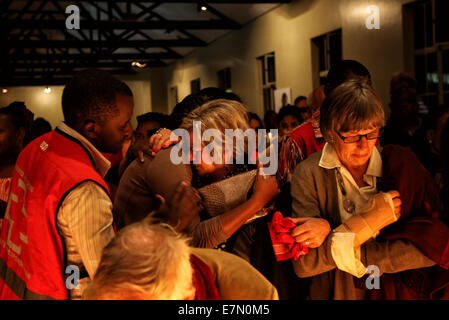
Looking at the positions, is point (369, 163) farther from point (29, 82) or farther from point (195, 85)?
point (29, 82)

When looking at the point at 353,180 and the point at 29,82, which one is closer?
the point at 353,180

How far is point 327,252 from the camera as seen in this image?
185 centimetres

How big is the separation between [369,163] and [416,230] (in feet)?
1.01

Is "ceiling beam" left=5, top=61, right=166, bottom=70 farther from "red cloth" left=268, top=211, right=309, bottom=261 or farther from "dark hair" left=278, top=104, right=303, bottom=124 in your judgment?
"red cloth" left=268, top=211, right=309, bottom=261

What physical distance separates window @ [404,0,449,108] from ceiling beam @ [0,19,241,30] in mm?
6068

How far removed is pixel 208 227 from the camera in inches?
72.9

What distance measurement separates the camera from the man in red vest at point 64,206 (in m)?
1.44

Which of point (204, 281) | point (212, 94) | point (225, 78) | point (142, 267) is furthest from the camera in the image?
point (225, 78)

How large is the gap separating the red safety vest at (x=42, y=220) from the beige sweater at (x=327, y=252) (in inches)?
31.5

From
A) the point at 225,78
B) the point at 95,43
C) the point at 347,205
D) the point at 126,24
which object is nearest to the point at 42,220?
the point at 347,205

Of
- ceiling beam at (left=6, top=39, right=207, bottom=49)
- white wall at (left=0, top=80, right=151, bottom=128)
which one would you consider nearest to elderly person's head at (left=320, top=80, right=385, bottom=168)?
ceiling beam at (left=6, top=39, right=207, bottom=49)

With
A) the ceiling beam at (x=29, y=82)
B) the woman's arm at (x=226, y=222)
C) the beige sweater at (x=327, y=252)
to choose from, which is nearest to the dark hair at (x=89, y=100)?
the woman's arm at (x=226, y=222)

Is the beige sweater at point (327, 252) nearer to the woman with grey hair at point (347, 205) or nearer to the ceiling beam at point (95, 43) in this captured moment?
the woman with grey hair at point (347, 205)
